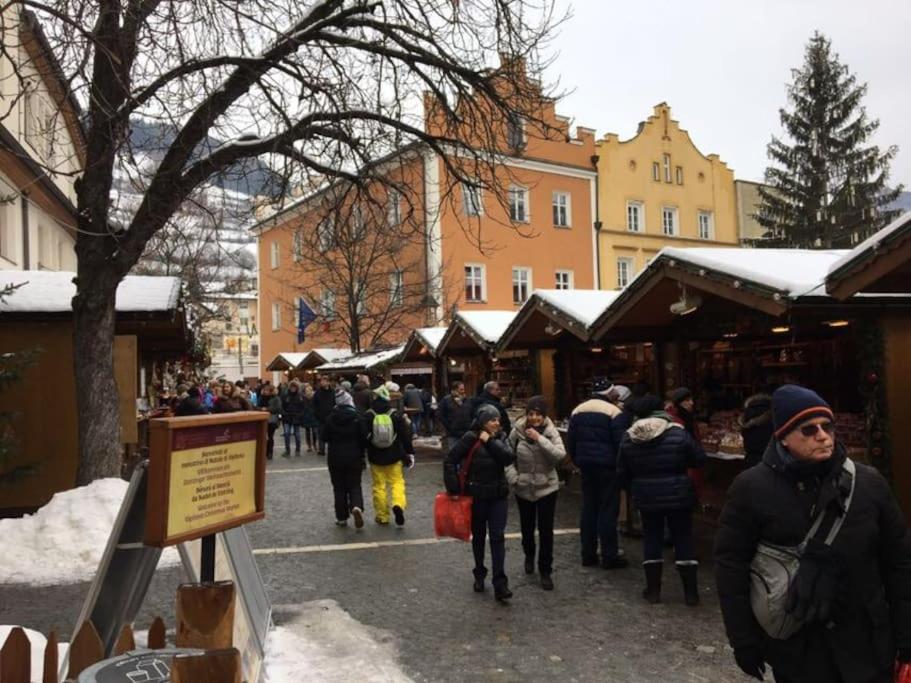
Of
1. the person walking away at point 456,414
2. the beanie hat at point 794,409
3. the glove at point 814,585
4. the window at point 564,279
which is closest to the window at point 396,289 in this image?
the window at point 564,279

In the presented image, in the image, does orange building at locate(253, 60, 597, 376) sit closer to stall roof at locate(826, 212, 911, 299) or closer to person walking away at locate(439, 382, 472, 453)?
person walking away at locate(439, 382, 472, 453)

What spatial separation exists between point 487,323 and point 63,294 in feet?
30.6

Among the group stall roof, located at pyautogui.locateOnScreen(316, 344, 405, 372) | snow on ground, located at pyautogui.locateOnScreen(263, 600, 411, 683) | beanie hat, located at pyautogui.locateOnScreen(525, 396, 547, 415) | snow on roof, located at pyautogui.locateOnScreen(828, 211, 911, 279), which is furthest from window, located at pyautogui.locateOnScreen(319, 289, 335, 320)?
snow on roof, located at pyautogui.locateOnScreen(828, 211, 911, 279)

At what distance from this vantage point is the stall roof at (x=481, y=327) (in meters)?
16.4

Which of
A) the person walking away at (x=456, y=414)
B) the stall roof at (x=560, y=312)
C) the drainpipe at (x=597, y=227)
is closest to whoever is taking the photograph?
the person walking away at (x=456, y=414)

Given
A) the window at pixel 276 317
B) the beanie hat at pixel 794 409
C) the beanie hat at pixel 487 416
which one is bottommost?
the beanie hat at pixel 487 416

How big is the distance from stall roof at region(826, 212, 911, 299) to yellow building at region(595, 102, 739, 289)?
30.7 metres

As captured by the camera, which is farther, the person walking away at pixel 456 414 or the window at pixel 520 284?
the window at pixel 520 284

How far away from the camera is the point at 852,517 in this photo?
2.82m

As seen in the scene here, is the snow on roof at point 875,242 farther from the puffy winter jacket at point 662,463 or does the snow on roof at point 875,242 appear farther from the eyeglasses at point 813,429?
the eyeglasses at point 813,429

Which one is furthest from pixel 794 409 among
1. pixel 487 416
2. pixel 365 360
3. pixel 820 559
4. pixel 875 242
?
pixel 365 360

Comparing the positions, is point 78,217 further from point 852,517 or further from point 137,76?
point 852,517

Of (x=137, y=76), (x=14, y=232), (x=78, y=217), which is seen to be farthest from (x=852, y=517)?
(x=14, y=232)

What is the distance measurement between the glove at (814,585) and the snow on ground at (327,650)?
2832 mm
